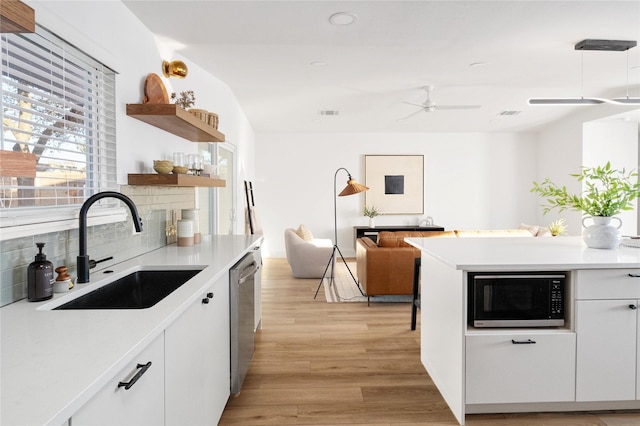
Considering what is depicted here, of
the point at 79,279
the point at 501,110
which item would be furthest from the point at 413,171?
the point at 79,279

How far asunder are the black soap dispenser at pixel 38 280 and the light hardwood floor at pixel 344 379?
1218mm

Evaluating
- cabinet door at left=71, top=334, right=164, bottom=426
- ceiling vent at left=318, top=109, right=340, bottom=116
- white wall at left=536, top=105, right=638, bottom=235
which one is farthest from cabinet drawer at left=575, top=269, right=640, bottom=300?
white wall at left=536, top=105, right=638, bottom=235

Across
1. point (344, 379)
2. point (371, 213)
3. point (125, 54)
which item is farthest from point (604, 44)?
point (371, 213)

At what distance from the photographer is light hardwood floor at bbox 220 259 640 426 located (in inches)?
84.0

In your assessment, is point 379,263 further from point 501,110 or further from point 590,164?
point 590,164

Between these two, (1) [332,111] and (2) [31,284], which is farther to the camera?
(1) [332,111]

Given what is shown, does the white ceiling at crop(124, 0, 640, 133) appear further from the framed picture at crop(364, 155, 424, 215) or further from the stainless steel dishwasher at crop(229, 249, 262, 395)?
the stainless steel dishwasher at crop(229, 249, 262, 395)

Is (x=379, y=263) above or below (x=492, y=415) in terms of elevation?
above

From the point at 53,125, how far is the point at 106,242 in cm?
66

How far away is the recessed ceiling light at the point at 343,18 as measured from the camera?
2.74 meters

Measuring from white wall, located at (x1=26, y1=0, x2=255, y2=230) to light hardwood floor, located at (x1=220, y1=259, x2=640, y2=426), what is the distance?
1604 millimetres

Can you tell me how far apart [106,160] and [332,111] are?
4519 mm

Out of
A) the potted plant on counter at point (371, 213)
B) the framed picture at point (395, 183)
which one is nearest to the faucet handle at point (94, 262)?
the potted plant on counter at point (371, 213)

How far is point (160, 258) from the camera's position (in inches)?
90.7
